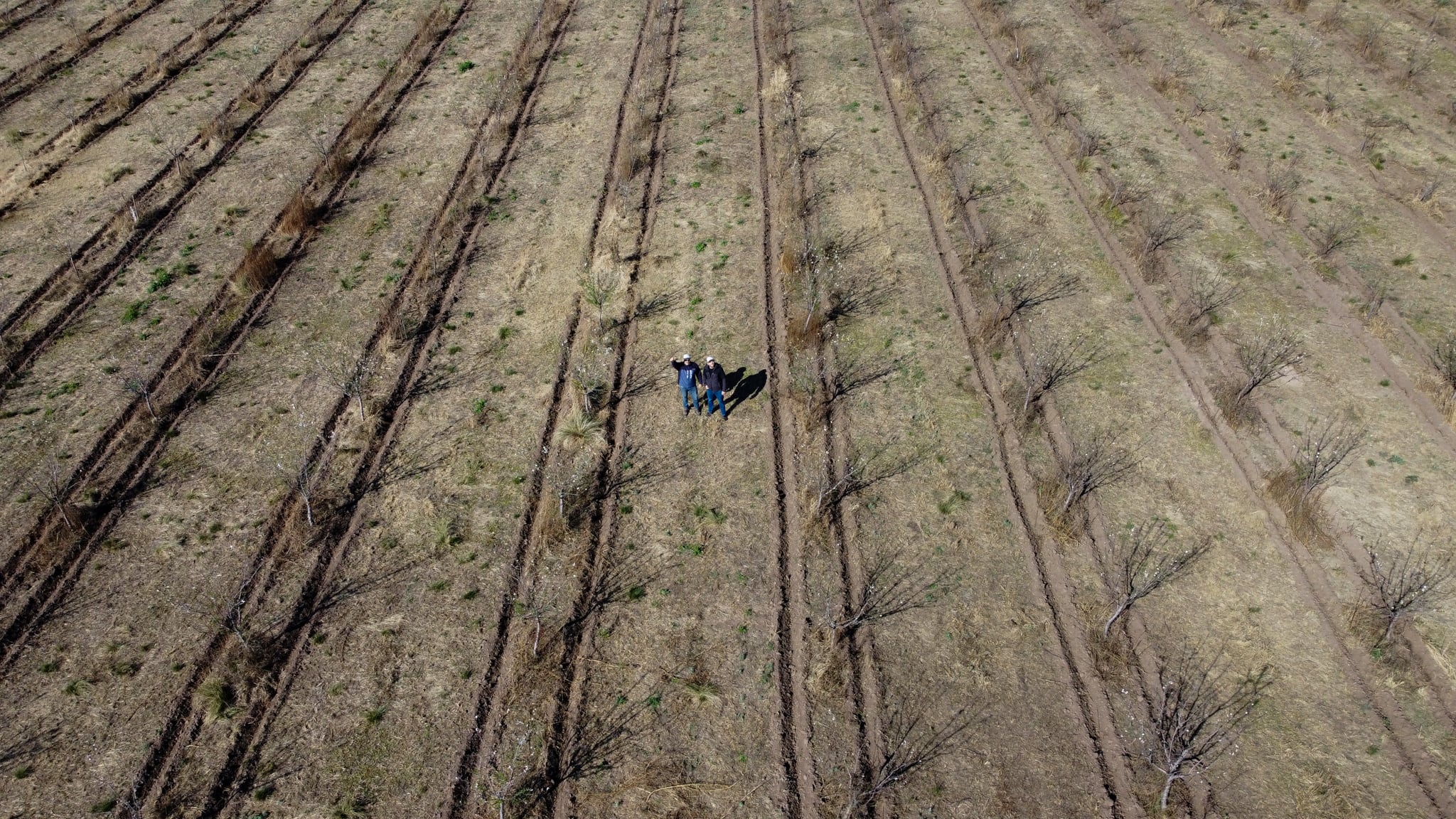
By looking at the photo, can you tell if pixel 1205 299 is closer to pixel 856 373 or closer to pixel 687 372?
pixel 856 373

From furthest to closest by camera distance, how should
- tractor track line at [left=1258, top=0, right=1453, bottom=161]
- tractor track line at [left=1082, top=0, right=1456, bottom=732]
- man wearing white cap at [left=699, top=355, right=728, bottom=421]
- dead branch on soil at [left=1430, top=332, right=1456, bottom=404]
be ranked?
tractor track line at [left=1258, top=0, right=1453, bottom=161] → dead branch on soil at [left=1430, top=332, right=1456, bottom=404] → man wearing white cap at [left=699, top=355, right=728, bottom=421] → tractor track line at [left=1082, top=0, right=1456, bottom=732]

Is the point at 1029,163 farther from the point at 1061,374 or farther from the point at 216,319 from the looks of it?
the point at 216,319

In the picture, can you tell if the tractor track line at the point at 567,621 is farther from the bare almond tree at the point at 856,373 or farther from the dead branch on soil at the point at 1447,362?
the dead branch on soil at the point at 1447,362

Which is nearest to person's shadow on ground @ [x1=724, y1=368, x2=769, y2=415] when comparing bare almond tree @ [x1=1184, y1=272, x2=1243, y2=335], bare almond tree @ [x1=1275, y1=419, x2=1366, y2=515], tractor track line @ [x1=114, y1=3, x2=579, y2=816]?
tractor track line @ [x1=114, y1=3, x2=579, y2=816]

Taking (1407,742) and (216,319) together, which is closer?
(1407,742)

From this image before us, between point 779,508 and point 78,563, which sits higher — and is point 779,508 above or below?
below

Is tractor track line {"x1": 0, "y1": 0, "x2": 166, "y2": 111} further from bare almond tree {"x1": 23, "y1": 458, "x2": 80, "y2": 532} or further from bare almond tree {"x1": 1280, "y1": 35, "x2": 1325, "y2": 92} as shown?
bare almond tree {"x1": 1280, "y1": 35, "x2": 1325, "y2": 92}

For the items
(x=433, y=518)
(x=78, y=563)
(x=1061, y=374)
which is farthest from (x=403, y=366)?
(x=1061, y=374)
